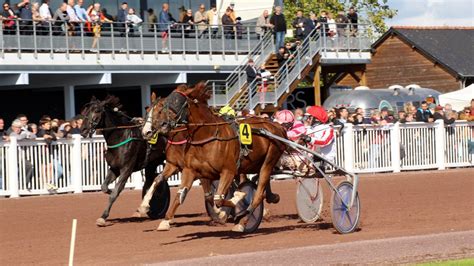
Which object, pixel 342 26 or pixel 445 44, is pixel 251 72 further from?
pixel 445 44

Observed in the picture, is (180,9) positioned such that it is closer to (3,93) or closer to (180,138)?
(3,93)

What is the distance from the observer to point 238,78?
110ft

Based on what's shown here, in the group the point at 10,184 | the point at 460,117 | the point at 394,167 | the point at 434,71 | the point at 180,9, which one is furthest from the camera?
A: the point at 434,71

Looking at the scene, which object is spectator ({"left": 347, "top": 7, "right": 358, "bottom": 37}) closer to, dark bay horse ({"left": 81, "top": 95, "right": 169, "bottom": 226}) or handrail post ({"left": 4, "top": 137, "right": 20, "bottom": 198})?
handrail post ({"left": 4, "top": 137, "right": 20, "bottom": 198})

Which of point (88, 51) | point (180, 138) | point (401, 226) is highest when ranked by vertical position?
point (88, 51)

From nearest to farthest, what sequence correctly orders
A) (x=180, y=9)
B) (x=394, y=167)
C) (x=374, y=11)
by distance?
(x=394, y=167) < (x=180, y=9) < (x=374, y=11)

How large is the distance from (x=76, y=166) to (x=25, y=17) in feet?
21.4

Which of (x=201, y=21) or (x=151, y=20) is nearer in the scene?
(x=151, y=20)

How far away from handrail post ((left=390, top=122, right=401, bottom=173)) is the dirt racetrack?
613 centimetres

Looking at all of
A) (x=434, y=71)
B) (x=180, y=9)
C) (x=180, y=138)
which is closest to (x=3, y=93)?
(x=180, y=9)

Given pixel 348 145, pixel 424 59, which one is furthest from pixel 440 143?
pixel 424 59

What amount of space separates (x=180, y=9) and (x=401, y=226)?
22401 millimetres

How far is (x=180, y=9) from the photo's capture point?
37375 mm

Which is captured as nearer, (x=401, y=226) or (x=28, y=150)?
(x=401, y=226)
